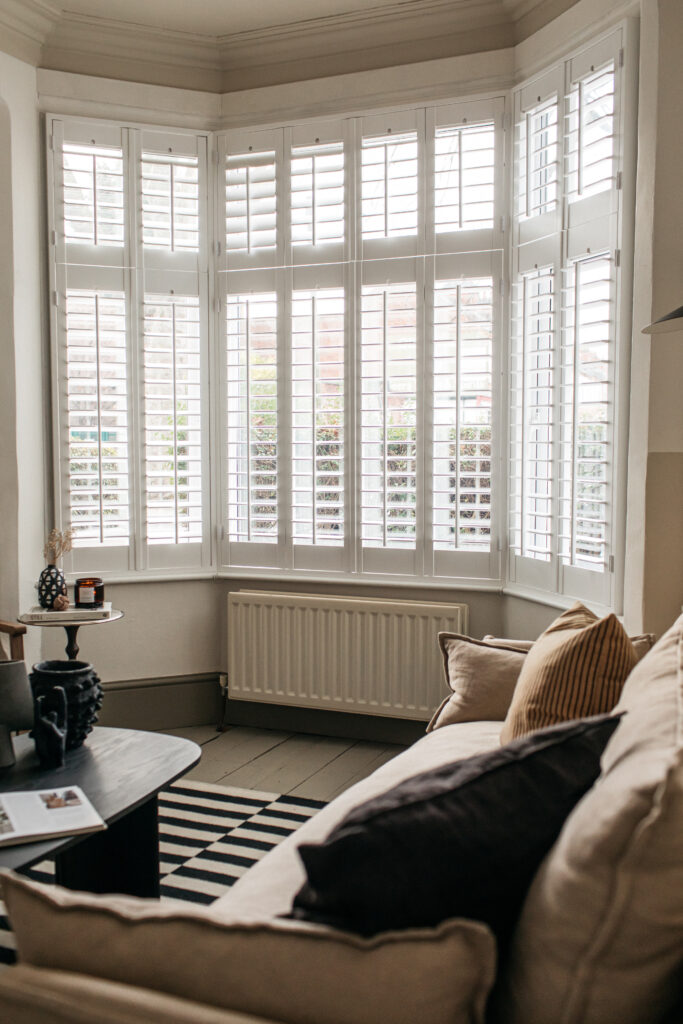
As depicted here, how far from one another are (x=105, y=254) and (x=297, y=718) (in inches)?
86.9

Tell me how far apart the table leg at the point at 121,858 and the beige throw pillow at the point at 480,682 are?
85 centimetres

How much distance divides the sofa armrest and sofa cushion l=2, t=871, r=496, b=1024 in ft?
0.05

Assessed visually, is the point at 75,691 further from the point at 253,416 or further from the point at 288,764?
the point at 253,416

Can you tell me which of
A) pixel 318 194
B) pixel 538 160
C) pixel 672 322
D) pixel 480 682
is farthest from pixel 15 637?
pixel 538 160

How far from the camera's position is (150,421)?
3.88 m

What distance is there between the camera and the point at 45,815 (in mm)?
1791

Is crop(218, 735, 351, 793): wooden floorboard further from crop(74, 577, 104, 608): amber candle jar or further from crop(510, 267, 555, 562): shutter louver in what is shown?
crop(510, 267, 555, 562): shutter louver

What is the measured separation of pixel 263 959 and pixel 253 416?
3.16 metres

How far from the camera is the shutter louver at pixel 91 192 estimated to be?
377 centimetres

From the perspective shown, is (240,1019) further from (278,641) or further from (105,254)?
(105,254)

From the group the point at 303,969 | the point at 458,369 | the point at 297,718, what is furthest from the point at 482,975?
the point at 297,718

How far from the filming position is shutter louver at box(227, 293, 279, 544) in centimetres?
392

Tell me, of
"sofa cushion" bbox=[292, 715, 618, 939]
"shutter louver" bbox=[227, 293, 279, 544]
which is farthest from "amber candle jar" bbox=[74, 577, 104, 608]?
"sofa cushion" bbox=[292, 715, 618, 939]

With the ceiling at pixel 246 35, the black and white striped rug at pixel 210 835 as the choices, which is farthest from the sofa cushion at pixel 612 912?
the ceiling at pixel 246 35
